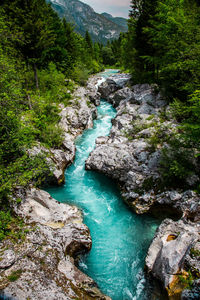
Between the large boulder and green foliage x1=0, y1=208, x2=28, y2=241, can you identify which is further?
the large boulder

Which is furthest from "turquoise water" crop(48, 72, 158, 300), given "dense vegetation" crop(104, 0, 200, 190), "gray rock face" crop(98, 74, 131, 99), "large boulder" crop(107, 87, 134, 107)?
"gray rock face" crop(98, 74, 131, 99)

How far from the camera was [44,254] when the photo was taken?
20.7ft

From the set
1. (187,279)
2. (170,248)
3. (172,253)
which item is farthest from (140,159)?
(187,279)

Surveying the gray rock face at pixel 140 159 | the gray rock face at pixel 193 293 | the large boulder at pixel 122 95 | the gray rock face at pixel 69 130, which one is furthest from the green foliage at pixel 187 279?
the large boulder at pixel 122 95

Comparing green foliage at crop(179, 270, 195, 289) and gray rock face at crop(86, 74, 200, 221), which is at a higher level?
gray rock face at crop(86, 74, 200, 221)

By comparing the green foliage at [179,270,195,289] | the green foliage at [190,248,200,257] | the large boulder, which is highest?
the large boulder

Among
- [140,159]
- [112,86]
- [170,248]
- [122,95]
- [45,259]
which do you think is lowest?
[45,259]

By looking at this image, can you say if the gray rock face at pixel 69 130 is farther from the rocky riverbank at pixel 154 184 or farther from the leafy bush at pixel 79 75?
the rocky riverbank at pixel 154 184

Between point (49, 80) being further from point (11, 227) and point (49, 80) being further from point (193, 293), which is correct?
point (193, 293)

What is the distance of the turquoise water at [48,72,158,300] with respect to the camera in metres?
7.15

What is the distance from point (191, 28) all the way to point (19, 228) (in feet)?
58.9

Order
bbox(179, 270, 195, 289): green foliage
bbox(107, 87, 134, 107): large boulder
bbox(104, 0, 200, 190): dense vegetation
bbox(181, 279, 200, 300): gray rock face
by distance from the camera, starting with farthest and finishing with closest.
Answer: bbox(107, 87, 134, 107): large boulder → bbox(104, 0, 200, 190): dense vegetation → bbox(179, 270, 195, 289): green foliage → bbox(181, 279, 200, 300): gray rock face

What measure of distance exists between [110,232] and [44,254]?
416 centimetres

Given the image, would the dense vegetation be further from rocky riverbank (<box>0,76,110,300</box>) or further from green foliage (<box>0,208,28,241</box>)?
green foliage (<box>0,208,28,241</box>)
